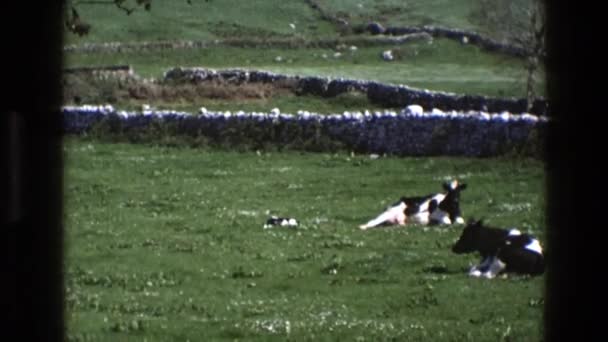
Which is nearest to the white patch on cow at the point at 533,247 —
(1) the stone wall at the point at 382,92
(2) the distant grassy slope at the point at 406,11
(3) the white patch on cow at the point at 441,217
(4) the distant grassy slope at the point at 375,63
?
(3) the white patch on cow at the point at 441,217

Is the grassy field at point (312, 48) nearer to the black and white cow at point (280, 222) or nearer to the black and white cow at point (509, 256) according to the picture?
the black and white cow at point (280, 222)

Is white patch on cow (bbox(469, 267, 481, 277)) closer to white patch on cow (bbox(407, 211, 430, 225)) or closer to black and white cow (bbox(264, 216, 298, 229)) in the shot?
white patch on cow (bbox(407, 211, 430, 225))

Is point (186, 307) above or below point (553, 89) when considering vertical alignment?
below

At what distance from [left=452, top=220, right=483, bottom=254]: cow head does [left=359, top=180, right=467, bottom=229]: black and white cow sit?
365cm

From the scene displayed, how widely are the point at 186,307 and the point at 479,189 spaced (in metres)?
11.9

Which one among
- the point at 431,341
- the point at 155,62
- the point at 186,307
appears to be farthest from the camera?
the point at 155,62

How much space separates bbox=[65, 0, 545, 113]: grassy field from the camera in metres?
53.3

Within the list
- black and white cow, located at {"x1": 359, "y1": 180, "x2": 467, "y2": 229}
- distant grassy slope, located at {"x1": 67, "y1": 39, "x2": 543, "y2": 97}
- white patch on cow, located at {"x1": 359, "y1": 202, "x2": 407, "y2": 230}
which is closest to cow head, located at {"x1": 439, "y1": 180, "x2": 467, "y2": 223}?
black and white cow, located at {"x1": 359, "y1": 180, "x2": 467, "y2": 229}

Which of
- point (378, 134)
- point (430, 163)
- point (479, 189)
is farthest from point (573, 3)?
point (378, 134)

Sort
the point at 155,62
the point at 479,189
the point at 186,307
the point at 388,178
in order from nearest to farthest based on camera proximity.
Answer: the point at 186,307
the point at 479,189
the point at 388,178
the point at 155,62

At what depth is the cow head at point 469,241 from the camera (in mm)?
16891

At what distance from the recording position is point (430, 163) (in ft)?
96.5

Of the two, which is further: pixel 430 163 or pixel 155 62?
→ pixel 155 62

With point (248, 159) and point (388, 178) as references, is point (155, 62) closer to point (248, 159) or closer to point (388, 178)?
point (248, 159)
